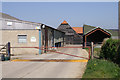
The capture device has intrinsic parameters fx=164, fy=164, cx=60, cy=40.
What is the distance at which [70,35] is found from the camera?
54.7 metres

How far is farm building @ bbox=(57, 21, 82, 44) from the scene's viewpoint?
5347 cm

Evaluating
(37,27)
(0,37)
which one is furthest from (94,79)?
(0,37)

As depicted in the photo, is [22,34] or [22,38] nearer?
[22,34]

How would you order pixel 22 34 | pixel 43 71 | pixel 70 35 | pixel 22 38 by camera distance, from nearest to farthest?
pixel 43 71 < pixel 22 34 < pixel 22 38 < pixel 70 35

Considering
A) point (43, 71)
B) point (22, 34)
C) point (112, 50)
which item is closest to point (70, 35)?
point (22, 34)

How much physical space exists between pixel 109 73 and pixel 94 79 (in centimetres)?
133

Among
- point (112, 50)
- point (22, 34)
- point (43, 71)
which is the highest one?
point (22, 34)

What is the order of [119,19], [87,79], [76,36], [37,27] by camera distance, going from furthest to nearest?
[76,36]
[37,27]
[119,19]
[87,79]

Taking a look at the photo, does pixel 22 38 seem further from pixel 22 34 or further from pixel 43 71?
pixel 43 71

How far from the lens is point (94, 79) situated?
22.5 ft

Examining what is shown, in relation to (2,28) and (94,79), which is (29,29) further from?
(94,79)

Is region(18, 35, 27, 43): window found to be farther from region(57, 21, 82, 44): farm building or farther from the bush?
region(57, 21, 82, 44): farm building

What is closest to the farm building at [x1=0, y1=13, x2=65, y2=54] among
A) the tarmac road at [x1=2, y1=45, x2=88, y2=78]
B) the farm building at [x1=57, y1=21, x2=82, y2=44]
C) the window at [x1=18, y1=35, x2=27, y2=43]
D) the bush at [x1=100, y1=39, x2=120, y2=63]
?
the window at [x1=18, y1=35, x2=27, y2=43]

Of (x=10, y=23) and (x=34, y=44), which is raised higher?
(x=10, y=23)
